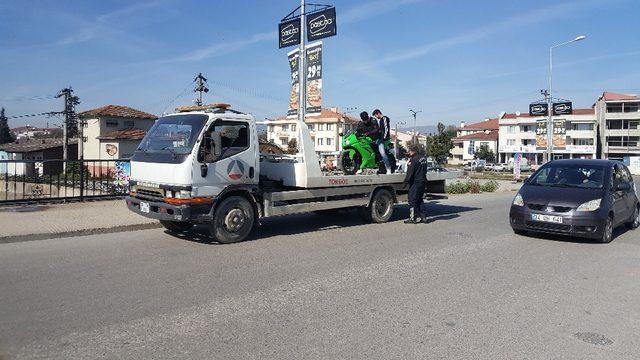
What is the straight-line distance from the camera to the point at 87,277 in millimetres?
5938

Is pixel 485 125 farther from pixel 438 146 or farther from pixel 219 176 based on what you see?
pixel 219 176

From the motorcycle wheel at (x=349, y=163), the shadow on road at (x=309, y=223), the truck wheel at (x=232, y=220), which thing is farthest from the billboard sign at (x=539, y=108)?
the truck wheel at (x=232, y=220)

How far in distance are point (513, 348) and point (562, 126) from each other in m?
46.1

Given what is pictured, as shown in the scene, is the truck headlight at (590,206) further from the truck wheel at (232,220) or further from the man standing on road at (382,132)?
the truck wheel at (232,220)

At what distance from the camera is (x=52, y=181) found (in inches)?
497

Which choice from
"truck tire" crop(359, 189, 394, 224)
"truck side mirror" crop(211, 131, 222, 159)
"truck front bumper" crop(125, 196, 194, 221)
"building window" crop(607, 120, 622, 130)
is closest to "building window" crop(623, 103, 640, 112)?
"building window" crop(607, 120, 622, 130)

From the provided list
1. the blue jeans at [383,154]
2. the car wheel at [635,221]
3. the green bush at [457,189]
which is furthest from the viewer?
the green bush at [457,189]

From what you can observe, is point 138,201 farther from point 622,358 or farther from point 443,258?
point 622,358

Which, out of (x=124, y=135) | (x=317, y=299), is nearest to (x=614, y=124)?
(x=124, y=135)

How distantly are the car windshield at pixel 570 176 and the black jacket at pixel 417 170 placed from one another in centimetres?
220

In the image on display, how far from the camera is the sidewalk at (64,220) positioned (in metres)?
8.72

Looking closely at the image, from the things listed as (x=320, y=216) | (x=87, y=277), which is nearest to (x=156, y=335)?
(x=87, y=277)

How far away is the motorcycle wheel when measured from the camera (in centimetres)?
1092

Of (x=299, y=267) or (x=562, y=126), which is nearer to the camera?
(x=299, y=267)
